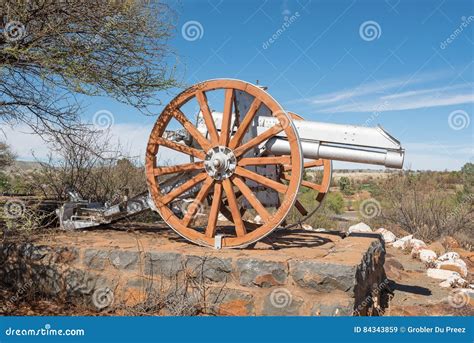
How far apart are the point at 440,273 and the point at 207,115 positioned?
15.3 ft

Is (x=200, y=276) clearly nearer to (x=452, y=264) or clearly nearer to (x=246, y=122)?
(x=246, y=122)

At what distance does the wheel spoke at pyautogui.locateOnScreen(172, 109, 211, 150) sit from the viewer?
5.33 meters

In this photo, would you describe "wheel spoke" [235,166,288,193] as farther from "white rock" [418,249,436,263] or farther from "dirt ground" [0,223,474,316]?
"white rock" [418,249,436,263]

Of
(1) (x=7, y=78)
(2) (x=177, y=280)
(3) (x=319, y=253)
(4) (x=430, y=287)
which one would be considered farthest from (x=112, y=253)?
(4) (x=430, y=287)

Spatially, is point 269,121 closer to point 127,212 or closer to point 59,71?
point 127,212

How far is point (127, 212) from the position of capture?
6.01 m

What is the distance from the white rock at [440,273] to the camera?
7.30m

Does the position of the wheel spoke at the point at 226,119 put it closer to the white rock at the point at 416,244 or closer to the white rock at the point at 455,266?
the white rock at the point at 455,266

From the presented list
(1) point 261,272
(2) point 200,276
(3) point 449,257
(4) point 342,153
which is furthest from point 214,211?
(3) point 449,257

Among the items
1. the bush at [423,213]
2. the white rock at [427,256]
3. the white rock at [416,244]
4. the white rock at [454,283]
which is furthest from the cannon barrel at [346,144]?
the bush at [423,213]

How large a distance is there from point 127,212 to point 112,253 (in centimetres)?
100

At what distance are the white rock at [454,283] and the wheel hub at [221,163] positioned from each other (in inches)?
157

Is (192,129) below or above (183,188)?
above

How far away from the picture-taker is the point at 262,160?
507 cm
